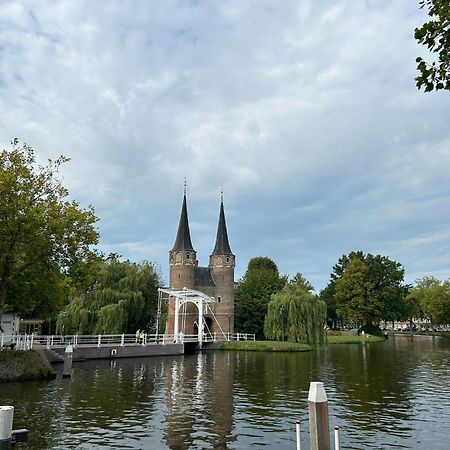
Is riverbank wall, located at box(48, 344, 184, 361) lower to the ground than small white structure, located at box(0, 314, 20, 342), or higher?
lower

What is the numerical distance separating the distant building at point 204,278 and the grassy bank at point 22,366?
30.4 m

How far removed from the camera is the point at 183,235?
5647 centimetres

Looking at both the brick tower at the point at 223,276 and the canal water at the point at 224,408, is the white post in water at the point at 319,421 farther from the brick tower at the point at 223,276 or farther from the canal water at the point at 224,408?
the brick tower at the point at 223,276

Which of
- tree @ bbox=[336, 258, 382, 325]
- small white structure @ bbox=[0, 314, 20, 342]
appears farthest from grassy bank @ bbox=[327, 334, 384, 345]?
small white structure @ bbox=[0, 314, 20, 342]

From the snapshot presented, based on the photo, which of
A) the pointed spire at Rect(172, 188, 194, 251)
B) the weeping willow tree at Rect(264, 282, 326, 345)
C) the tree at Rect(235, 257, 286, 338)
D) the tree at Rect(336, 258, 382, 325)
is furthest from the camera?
the tree at Rect(336, 258, 382, 325)

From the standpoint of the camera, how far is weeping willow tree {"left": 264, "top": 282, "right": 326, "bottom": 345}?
44.9 m

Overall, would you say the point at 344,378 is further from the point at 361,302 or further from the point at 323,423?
the point at 361,302

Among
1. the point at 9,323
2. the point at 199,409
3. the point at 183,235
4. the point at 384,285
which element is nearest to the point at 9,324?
the point at 9,323

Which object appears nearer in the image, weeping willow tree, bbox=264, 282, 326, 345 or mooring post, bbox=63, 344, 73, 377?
mooring post, bbox=63, 344, 73, 377

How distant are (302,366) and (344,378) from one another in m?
5.99

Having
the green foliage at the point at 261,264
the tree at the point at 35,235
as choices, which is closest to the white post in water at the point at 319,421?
the tree at the point at 35,235

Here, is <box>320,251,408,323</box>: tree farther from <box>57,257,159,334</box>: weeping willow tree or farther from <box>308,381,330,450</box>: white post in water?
<box>308,381,330,450</box>: white post in water

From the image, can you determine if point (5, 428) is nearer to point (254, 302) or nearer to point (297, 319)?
point (297, 319)

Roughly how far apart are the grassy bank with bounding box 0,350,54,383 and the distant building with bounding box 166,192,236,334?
3045 centimetres
